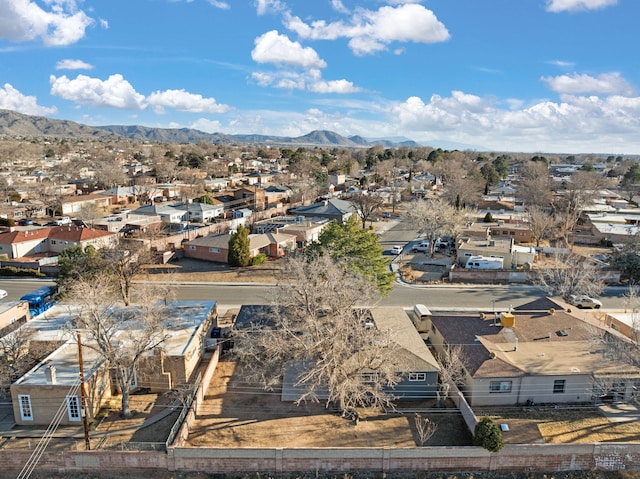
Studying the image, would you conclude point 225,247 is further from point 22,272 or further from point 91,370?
point 91,370

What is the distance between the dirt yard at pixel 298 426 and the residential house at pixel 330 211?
4546cm

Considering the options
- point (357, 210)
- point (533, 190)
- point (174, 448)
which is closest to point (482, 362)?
point (174, 448)

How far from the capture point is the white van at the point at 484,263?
4612 centimetres

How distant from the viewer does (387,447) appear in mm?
19641

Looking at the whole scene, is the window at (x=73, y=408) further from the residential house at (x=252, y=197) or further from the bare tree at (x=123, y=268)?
the residential house at (x=252, y=197)

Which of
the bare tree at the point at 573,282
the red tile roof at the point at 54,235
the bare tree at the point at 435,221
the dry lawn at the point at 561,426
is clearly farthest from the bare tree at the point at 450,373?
the red tile roof at the point at 54,235

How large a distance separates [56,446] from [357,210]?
5386 cm

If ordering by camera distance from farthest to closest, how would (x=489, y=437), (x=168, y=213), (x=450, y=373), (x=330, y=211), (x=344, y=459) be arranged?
(x=330, y=211), (x=168, y=213), (x=450, y=373), (x=344, y=459), (x=489, y=437)

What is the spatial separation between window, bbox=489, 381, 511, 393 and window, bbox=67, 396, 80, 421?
19504 mm

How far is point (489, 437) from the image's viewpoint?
19203 mm

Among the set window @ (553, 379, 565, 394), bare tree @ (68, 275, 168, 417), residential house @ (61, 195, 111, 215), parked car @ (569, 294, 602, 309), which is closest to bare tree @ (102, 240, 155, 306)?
bare tree @ (68, 275, 168, 417)

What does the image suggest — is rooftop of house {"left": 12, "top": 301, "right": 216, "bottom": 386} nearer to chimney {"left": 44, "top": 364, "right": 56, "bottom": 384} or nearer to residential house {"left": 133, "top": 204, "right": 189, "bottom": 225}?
chimney {"left": 44, "top": 364, "right": 56, "bottom": 384}

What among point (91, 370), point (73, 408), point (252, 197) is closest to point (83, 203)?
point (252, 197)

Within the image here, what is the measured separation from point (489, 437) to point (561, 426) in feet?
16.5
